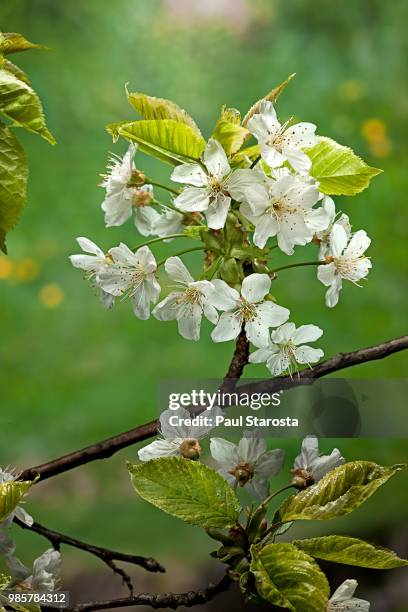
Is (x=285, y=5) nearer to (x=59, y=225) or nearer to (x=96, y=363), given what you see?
(x=59, y=225)

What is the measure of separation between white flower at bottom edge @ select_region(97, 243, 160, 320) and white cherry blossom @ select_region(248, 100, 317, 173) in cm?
16

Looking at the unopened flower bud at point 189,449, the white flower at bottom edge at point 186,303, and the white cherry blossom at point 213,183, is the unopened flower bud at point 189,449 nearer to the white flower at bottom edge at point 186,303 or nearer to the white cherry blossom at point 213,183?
the white flower at bottom edge at point 186,303

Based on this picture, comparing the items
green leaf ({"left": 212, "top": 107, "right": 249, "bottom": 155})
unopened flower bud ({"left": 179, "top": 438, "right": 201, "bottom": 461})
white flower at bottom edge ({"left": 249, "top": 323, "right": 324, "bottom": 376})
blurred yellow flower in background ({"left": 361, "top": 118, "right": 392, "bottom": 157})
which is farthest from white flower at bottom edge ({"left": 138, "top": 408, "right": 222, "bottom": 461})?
blurred yellow flower in background ({"left": 361, "top": 118, "right": 392, "bottom": 157})

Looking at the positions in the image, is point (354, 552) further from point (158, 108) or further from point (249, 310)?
point (158, 108)

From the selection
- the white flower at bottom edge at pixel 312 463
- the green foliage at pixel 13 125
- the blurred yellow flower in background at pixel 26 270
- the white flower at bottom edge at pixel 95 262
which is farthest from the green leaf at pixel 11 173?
the white flower at bottom edge at pixel 312 463

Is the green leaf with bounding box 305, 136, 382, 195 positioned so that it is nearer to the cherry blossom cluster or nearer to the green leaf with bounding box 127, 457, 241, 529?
the cherry blossom cluster

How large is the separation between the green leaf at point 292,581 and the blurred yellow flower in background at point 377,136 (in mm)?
688

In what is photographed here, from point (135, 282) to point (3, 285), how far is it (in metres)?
0.48

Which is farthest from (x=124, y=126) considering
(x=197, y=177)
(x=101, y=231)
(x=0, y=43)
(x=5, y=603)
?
(x=5, y=603)

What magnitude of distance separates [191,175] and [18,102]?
246 mm

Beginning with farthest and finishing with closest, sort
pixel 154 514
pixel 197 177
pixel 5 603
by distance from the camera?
pixel 154 514
pixel 5 603
pixel 197 177

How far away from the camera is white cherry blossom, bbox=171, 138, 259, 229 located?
86cm

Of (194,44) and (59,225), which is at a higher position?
(194,44)

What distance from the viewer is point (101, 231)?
4.34 feet
